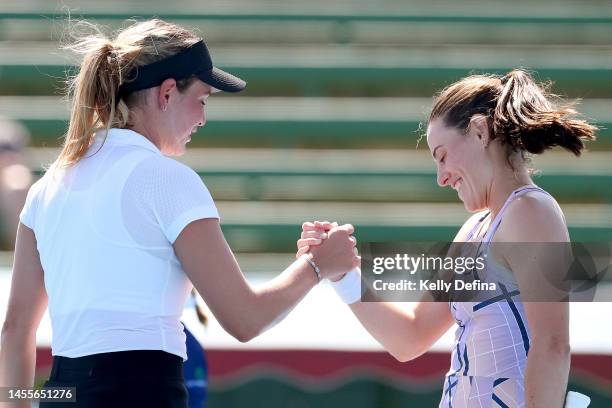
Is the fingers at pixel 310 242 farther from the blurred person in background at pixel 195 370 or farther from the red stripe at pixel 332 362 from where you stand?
the red stripe at pixel 332 362

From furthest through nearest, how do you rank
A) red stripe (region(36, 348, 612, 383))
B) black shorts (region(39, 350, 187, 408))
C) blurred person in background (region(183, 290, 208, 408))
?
red stripe (region(36, 348, 612, 383)), blurred person in background (region(183, 290, 208, 408)), black shorts (region(39, 350, 187, 408))

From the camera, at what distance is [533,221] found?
68.6 inches

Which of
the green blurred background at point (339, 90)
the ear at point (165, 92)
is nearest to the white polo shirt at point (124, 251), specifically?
the ear at point (165, 92)

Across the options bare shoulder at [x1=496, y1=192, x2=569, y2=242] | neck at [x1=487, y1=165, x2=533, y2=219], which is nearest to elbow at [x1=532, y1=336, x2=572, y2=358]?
bare shoulder at [x1=496, y1=192, x2=569, y2=242]

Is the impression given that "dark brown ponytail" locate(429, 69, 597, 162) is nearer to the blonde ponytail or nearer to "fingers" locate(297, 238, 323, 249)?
"fingers" locate(297, 238, 323, 249)

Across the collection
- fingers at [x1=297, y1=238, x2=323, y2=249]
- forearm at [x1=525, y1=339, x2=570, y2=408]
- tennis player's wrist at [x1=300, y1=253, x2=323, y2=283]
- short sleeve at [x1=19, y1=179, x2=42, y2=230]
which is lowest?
forearm at [x1=525, y1=339, x2=570, y2=408]

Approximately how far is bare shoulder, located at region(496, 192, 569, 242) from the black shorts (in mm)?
622

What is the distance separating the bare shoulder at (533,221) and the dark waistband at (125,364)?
617mm

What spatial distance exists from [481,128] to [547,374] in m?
0.48

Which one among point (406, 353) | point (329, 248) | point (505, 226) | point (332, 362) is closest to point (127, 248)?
point (329, 248)

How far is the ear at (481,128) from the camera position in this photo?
189 cm

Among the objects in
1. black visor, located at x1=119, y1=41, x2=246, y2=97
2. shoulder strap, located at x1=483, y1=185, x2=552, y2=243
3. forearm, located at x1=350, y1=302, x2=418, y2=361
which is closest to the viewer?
black visor, located at x1=119, y1=41, x2=246, y2=97

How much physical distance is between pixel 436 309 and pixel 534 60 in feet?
11.3

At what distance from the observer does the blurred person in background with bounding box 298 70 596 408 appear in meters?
1.70
